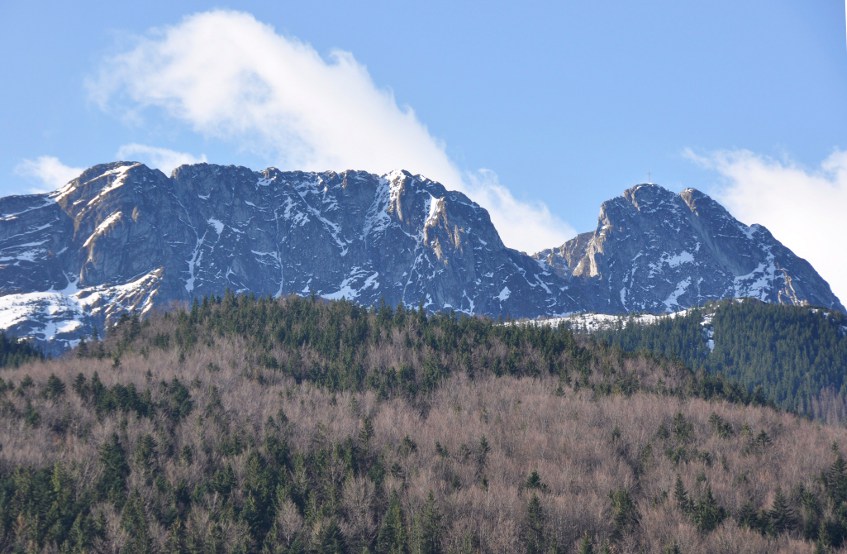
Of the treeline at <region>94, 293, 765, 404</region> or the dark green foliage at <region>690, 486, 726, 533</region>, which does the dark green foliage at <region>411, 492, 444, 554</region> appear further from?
the treeline at <region>94, 293, 765, 404</region>

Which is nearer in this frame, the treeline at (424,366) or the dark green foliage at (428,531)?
the dark green foliage at (428,531)

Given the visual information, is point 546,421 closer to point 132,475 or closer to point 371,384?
point 371,384

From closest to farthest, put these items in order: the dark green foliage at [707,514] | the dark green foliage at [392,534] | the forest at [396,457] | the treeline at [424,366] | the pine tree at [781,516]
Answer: the dark green foliage at [392,534] → the forest at [396,457] → the dark green foliage at [707,514] → the pine tree at [781,516] → the treeline at [424,366]

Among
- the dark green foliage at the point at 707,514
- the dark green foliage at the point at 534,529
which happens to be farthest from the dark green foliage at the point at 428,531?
the dark green foliage at the point at 707,514

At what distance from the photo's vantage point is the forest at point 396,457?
106125 millimetres

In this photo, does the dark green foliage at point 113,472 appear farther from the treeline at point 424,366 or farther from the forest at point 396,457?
the treeline at point 424,366

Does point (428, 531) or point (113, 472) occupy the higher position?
point (113, 472)

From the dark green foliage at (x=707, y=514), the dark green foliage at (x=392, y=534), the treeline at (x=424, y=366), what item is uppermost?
the treeline at (x=424, y=366)

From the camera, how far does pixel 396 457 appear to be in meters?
133

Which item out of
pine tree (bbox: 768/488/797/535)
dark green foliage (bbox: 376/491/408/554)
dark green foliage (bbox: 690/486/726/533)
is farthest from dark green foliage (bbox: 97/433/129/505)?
pine tree (bbox: 768/488/797/535)

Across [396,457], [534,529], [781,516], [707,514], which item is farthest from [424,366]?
[781,516]

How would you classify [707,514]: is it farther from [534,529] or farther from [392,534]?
[392,534]

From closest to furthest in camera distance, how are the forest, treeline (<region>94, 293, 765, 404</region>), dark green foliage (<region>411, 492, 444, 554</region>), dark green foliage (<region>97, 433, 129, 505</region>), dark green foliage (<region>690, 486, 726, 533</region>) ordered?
1. dark green foliage (<region>411, 492, 444, 554</region>)
2. the forest
3. dark green foliage (<region>690, 486, 726, 533</region>)
4. dark green foliage (<region>97, 433, 129, 505</region>)
5. treeline (<region>94, 293, 765, 404</region>)

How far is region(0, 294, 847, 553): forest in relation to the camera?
4178 inches
